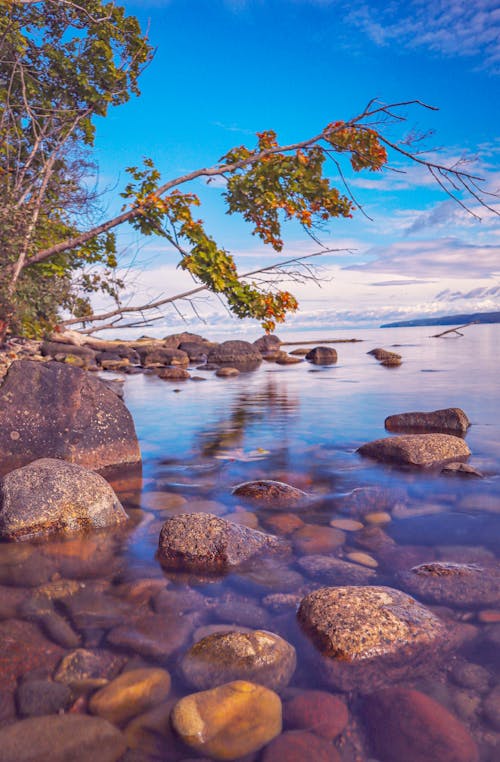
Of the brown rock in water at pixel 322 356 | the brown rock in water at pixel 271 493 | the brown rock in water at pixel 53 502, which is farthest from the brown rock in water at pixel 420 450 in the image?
the brown rock in water at pixel 322 356

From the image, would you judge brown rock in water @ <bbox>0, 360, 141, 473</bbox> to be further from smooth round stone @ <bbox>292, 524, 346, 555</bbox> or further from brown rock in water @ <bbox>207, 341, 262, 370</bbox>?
brown rock in water @ <bbox>207, 341, 262, 370</bbox>

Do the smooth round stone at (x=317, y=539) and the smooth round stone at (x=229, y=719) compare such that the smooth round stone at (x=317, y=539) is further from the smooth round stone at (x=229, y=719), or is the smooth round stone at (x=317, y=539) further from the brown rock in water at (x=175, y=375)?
the brown rock in water at (x=175, y=375)

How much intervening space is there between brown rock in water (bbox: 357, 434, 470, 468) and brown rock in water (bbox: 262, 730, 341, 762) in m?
5.77

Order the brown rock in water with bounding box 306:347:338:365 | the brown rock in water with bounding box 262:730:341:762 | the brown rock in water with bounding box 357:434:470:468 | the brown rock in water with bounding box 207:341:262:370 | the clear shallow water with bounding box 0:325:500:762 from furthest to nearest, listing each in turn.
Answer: the brown rock in water with bounding box 207:341:262:370, the brown rock in water with bounding box 306:347:338:365, the brown rock in water with bounding box 357:434:470:468, the clear shallow water with bounding box 0:325:500:762, the brown rock in water with bounding box 262:730:341:762

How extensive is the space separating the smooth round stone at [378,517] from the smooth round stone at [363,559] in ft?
3.09

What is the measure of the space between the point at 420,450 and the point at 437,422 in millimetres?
3073

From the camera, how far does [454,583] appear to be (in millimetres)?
4117

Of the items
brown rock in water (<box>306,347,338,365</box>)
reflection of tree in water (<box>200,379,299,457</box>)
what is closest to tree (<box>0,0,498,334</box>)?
reflection of tree in water (<box>200,379,299,457</box>)

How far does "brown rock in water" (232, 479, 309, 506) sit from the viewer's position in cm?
642

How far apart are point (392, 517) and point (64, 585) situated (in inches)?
137

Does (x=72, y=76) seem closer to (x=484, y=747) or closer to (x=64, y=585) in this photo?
(x=64, y=585)

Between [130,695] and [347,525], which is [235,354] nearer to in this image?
[347,525]

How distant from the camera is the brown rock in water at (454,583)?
3.89 meters

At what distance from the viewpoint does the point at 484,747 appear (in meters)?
2.57
